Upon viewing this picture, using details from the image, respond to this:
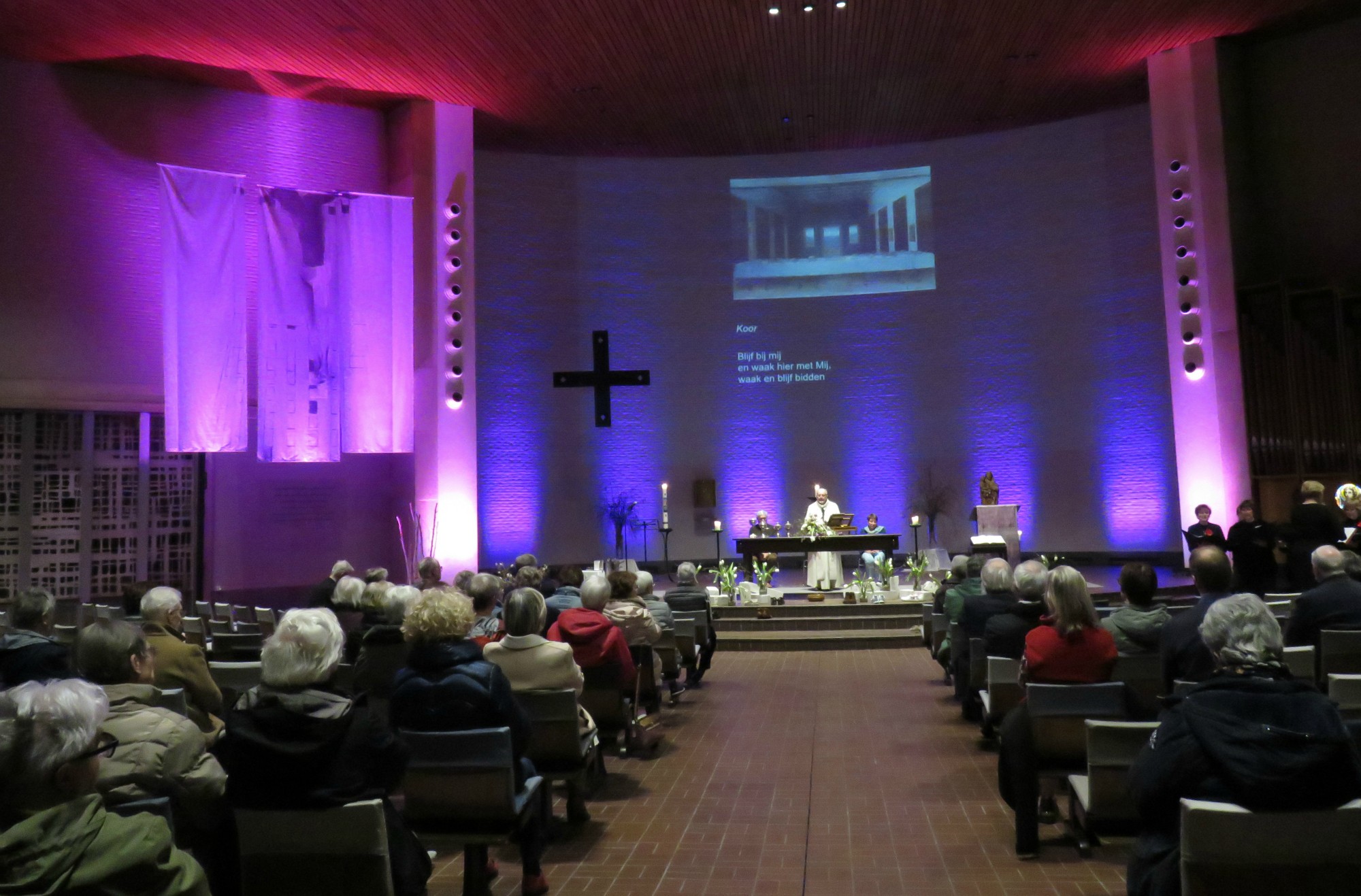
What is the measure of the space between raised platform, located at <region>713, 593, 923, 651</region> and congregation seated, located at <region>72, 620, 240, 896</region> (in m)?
7.93

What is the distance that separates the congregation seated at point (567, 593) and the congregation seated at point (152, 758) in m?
2.93

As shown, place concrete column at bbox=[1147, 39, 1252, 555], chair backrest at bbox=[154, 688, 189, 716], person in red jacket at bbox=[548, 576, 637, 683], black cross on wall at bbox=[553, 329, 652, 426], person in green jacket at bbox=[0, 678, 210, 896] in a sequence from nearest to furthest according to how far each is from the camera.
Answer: person in green jacket at bbox=[0, 678, 210, 896]
chair backrest at bbox=[154, 688, 189, 716]
person in red jacket at bbox=[548, 576, 637, 683]
concrete column at bbox=[1147, 39, 1252, 555]
black cross on wall at bbox=[553, 329, 652, 426]

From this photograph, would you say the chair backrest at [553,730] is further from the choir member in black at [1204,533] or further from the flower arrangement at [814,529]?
the flower arrangement at [814,529]

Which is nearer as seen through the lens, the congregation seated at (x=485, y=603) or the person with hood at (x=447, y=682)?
the person with hood at (x=447, y=682)

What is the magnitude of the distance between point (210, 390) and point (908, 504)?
9.71 meters

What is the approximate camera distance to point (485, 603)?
5.31m

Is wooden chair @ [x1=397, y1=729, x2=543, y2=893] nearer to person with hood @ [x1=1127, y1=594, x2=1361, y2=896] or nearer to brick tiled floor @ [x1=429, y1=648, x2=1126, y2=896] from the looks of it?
brick tiled floor @ [x1=429, y1=648, x2=1126, y2=896]

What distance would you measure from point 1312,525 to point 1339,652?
11.6 feet

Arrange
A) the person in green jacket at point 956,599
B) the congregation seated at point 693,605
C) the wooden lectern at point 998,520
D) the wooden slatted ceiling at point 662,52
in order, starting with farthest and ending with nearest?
the wooden lectern at point 998,520, the wooden slatted ceiling at point 662,52, the congregation seated at point 693,605, the person in green jacket at point 956,599

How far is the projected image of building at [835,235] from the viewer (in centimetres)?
1588

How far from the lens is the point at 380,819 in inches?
103

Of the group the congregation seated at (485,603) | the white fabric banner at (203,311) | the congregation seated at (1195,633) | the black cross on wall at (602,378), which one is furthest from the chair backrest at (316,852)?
the black cross on wall at (602,378)

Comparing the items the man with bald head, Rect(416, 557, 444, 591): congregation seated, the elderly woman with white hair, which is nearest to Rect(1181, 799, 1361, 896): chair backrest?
the elderly woman with white hair

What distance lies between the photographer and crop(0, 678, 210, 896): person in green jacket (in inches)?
72.3
